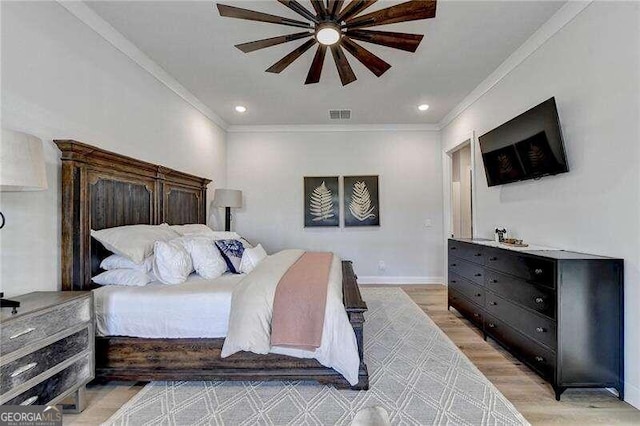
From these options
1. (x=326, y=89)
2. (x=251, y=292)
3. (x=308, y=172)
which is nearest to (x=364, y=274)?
(x=308, y=172)

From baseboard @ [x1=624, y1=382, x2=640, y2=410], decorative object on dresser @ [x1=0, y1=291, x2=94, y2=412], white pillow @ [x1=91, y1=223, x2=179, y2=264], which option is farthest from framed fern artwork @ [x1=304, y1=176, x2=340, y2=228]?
baseboard @ [x1=624, y1=382, x2=640, y2=410]

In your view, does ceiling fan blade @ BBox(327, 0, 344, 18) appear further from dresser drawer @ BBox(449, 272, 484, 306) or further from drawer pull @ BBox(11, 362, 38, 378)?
dresser drawer @ BBox(449, 272, 484, 306)

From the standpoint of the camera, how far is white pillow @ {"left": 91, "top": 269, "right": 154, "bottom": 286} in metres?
2.31

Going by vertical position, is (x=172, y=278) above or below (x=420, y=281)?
above

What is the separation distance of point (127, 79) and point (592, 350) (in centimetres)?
434

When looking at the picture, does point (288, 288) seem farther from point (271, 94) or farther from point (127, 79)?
point (271, 94)

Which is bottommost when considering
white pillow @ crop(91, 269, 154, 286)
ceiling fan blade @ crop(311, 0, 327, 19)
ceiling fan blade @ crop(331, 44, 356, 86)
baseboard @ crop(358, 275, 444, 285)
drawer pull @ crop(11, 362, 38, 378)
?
baseboard @ crop(358, 275, 444, 285)

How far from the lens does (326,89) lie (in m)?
3.83

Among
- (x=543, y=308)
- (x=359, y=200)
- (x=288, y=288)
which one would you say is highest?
(x=359, y=200)

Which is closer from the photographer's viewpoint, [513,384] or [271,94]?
[513,384]

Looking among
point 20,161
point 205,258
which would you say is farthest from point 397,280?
point 20,161

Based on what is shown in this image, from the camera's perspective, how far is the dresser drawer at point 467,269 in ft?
10.1

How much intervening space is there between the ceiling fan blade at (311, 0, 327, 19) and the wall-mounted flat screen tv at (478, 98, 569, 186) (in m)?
1.94

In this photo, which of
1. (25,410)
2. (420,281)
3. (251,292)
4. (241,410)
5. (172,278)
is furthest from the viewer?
(420,281)
